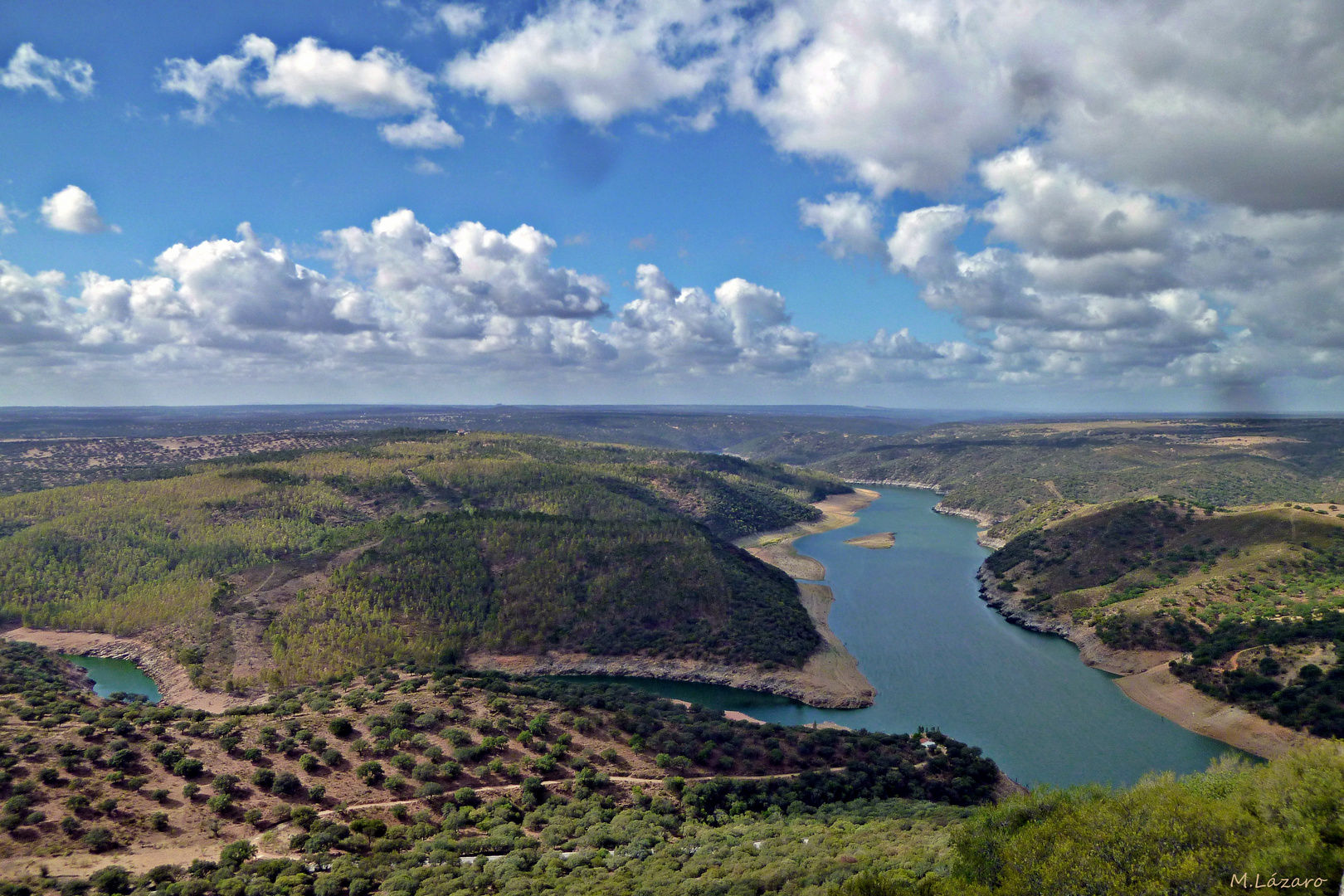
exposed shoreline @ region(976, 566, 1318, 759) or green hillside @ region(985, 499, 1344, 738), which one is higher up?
green hillside @ region(985, 499, 1344, 738)

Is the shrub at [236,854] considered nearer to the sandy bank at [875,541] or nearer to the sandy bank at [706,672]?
the sandy bank at [706,672]

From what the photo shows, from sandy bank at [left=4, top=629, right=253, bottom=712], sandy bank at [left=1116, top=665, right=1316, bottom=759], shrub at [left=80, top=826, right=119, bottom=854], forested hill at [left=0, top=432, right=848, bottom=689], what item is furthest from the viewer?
forested hill at [left=0, top=432, right=848, bottom=689]

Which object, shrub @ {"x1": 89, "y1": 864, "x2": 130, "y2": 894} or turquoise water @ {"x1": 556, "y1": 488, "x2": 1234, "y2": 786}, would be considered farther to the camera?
turquoise water @ {"x1": 556, "y1": 488, "x2": 1234, "y2": 786}

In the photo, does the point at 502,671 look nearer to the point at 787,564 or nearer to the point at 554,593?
the point at 554,593

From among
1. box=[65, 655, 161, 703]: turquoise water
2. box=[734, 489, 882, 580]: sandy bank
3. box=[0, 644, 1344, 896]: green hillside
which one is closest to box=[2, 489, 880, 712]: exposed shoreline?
box=[65, 655, 161, 703]: turquoise water

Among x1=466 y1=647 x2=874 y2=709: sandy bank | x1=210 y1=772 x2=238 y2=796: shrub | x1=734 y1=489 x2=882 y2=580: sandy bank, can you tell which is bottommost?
x1=466 y1=647 x2=874 y2=709: sandy bank

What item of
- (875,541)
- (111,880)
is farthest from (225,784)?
(875,541)

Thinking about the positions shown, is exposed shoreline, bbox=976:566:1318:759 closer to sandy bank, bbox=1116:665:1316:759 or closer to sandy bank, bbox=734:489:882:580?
sandy bank, bbox=1116:665:1316:759

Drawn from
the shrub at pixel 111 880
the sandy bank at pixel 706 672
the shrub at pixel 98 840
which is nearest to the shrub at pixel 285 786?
the shrub at pixel 98 840
